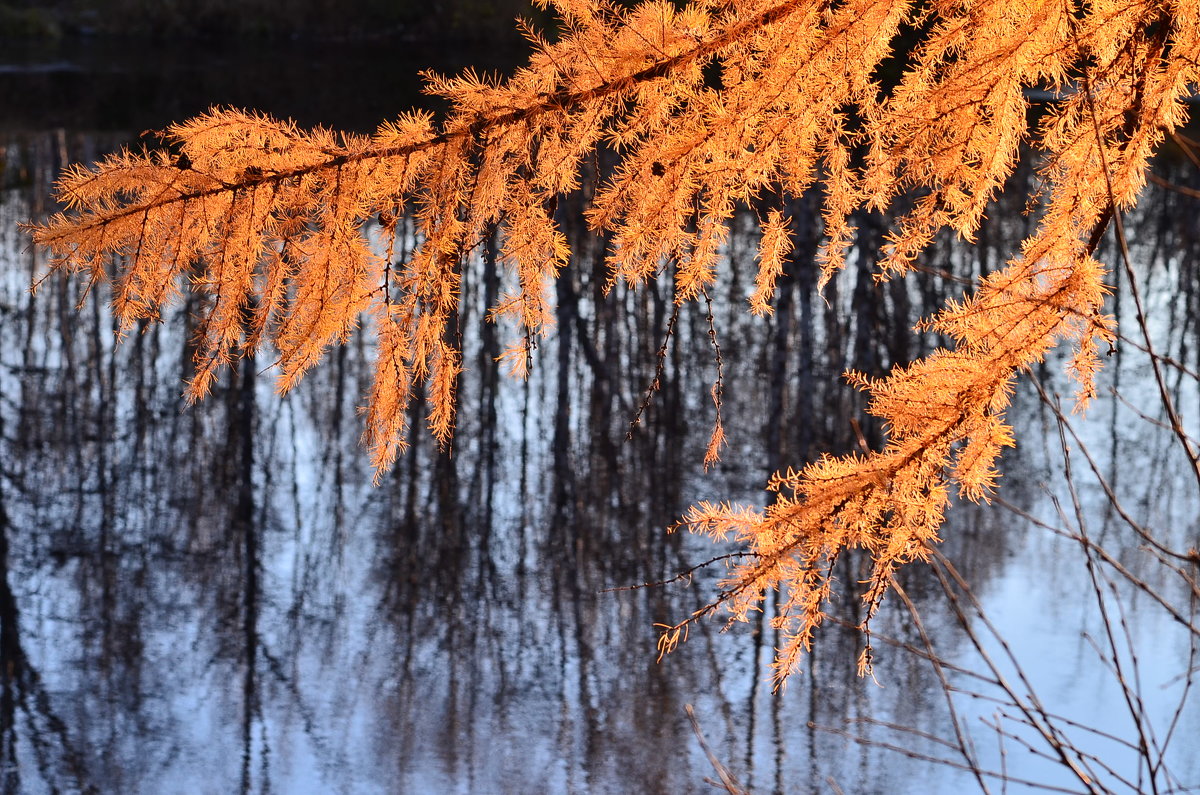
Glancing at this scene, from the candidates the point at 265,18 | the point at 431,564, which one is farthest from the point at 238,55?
the point at 431,564

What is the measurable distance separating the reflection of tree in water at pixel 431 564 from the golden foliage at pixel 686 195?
7.47ft

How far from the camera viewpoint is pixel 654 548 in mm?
7945

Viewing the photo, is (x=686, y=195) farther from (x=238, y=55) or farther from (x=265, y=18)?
(x=238, y=55)

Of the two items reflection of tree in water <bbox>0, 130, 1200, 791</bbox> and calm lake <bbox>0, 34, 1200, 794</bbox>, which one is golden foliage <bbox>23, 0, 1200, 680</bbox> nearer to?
reflection of tree in water <bbox>0, 130, 1200, 791</bbox>

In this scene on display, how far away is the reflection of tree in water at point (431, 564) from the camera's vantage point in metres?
6.18

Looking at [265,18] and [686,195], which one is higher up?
[265,18]

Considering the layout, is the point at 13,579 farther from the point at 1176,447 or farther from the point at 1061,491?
the point at 1176,447

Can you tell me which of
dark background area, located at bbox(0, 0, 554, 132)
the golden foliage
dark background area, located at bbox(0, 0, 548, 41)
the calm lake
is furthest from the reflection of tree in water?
the golden foliage

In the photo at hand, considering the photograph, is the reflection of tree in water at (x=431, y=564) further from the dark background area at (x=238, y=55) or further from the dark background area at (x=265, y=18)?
the dark background area at (x=265, y=18)

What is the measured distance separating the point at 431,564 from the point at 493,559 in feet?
1.27

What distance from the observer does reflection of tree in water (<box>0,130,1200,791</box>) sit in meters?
6.18

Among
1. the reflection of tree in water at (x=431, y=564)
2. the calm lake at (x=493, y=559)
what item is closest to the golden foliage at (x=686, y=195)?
the reflection of tree in water at (x=431, y=564)

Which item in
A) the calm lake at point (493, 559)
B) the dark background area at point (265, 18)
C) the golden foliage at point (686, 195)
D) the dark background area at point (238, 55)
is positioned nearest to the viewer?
the golden foliage at point (686, 195)

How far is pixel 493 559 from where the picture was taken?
7.96 m
